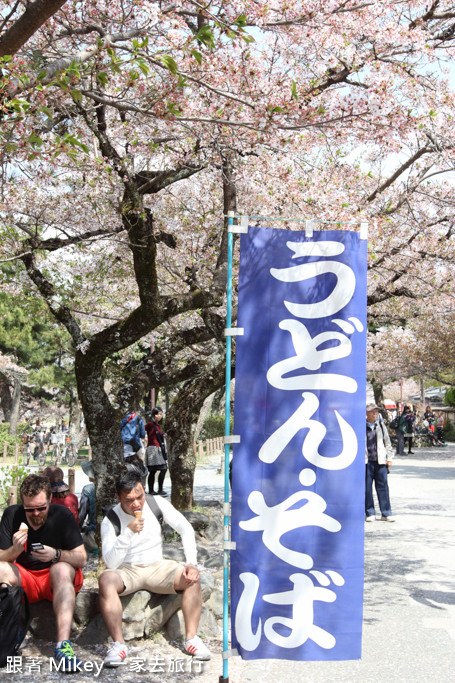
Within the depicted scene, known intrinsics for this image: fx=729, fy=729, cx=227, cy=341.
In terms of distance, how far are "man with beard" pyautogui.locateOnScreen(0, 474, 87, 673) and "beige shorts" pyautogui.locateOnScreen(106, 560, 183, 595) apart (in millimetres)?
367

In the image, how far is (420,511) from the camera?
12.9 metres

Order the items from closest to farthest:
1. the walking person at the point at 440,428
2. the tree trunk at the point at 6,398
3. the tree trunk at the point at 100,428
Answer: the tree trunk at the point at 100,428 < the walking person at the point at 440,428 < the tree trunk at the point at 6,398

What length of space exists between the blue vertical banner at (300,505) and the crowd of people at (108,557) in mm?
1039

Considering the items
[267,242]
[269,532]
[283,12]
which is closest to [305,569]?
[269,532]

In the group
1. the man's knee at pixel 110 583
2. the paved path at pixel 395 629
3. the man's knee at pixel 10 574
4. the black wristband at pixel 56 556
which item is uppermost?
the black wristband at pixel 56 556

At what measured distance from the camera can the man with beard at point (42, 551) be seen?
5195mm

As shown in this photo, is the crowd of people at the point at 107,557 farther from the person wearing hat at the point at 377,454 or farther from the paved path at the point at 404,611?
the person wearing hat at the point at 377,454

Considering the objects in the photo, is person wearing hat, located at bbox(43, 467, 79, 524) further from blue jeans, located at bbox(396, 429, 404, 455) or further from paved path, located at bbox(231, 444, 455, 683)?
blue jeans, located at bbox(396, 429, 404, 455)

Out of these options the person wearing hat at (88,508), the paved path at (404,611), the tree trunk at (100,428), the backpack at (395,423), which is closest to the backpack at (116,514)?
the paved path at (404,611)

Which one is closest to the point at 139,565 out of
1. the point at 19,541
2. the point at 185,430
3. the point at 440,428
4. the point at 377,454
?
the point at 19,541

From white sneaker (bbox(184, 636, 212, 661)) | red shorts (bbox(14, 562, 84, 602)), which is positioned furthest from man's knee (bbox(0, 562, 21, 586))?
white sneaker (bbox(184, 636, 212, 661))

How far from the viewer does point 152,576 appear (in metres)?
5.52

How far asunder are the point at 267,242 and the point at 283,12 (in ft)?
10.1

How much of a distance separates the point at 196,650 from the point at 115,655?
570 mm
